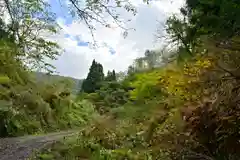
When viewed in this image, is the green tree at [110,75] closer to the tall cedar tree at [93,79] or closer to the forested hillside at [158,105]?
the tall cedar tree at [93,79]

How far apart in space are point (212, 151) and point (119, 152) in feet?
7.43

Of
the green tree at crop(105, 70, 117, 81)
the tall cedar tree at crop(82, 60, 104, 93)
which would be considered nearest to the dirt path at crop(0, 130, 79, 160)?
the tall cedar tree at crop(82, 60, 104, 93)

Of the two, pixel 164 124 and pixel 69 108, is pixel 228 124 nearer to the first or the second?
pixel 164 124

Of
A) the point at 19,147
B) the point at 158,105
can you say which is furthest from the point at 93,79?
the point at 158,105

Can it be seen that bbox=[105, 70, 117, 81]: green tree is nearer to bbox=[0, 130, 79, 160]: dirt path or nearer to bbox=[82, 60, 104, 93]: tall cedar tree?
bbox=[82, 60, 104, 93]: tall cedar tree

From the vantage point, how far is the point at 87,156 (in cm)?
669

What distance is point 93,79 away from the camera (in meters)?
31.2

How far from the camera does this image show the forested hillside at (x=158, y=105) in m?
3.83

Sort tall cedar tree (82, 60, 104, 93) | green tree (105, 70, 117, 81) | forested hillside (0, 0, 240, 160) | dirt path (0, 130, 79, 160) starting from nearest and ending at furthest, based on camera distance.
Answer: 1. forested hillside (0, 0, 240, 160)
2. dirt path (0, 130, 79, 160)
3. tall cedar tree (82, 60, 104, 93)
4. green tree (105, 70, 117, 81)

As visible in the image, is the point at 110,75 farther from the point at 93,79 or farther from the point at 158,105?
the point at 158,105

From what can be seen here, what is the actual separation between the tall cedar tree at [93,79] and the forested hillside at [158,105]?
15.4 m

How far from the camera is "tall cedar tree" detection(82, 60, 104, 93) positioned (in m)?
30.4

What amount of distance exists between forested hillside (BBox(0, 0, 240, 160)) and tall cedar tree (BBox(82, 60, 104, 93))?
1541cm

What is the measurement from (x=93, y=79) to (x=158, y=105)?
25856mm
